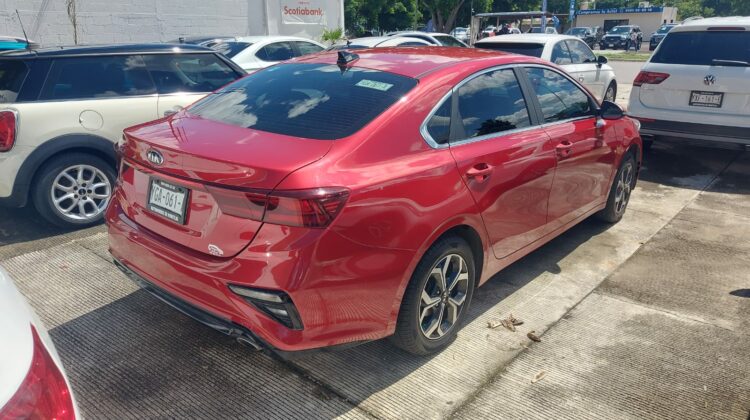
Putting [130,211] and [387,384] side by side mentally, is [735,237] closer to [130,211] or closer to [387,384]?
[387,384]

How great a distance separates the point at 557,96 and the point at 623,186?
1598 millimetres

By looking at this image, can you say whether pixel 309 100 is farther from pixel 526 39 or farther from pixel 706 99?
pixel 526 39

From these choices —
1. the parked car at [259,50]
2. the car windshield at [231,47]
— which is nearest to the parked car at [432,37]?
the parked car at [259,50]

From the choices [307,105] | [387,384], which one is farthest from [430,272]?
[307,105]

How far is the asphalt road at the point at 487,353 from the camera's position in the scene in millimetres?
2848

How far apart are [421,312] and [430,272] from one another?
0.77ft

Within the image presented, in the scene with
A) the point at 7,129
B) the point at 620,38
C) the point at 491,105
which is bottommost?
the point at 7,129

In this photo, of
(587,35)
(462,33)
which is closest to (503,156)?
(587,35)

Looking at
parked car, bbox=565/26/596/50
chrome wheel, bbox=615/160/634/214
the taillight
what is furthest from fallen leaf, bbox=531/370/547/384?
parked car, bbox=565/26/596/50

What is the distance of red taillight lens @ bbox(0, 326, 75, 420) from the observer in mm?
1327

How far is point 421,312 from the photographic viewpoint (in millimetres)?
3025

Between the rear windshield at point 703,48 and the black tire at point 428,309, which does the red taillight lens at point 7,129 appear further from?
the rear windshield at point 703,48

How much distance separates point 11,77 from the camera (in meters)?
4.79

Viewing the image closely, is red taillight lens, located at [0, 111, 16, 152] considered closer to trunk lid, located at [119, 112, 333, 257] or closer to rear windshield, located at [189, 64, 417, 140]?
rear windshield, located at [189, 64, 417, 140]
